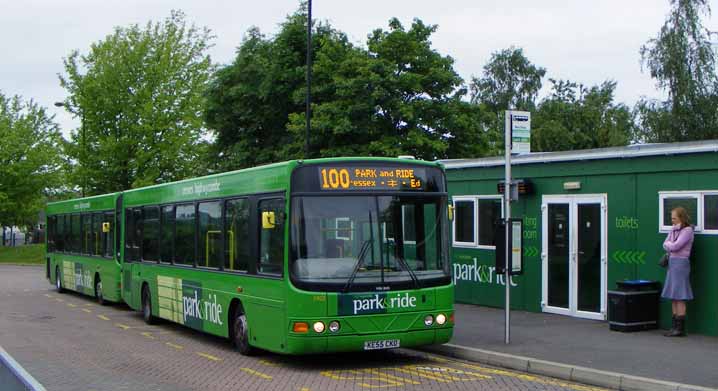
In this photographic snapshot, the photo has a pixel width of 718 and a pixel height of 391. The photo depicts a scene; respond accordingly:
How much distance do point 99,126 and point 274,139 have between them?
14.2 metres

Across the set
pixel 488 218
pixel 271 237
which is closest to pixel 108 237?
pixel 488 218

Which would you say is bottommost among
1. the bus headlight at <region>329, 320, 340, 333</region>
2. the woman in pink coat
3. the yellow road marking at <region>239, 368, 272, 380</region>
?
the yellow road marking at <region>239, 368, 272, 380</region>

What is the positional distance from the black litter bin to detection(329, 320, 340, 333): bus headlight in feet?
17.7

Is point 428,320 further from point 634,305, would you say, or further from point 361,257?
point 634,305

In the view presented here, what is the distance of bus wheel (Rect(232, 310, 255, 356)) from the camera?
12953mm

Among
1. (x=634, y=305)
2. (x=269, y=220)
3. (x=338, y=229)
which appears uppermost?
(x=269, y=220)

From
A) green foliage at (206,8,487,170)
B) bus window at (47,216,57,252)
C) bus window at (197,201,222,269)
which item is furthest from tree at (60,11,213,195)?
bus window at (197,201,222,269)

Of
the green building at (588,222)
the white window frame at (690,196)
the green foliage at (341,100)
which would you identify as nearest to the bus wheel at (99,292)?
the green building at (588,222)

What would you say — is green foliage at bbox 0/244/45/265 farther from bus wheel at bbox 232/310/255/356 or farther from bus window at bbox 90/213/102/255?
bus wheel at bbox 232/310/255/356

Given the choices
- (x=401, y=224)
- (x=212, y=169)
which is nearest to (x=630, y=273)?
(x=401, y=224)

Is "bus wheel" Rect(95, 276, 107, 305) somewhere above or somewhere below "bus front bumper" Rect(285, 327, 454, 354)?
below

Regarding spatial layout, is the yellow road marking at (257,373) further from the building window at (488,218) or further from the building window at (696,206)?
the building window at (488,218)

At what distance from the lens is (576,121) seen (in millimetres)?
67500

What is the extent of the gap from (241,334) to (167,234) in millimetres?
4612
